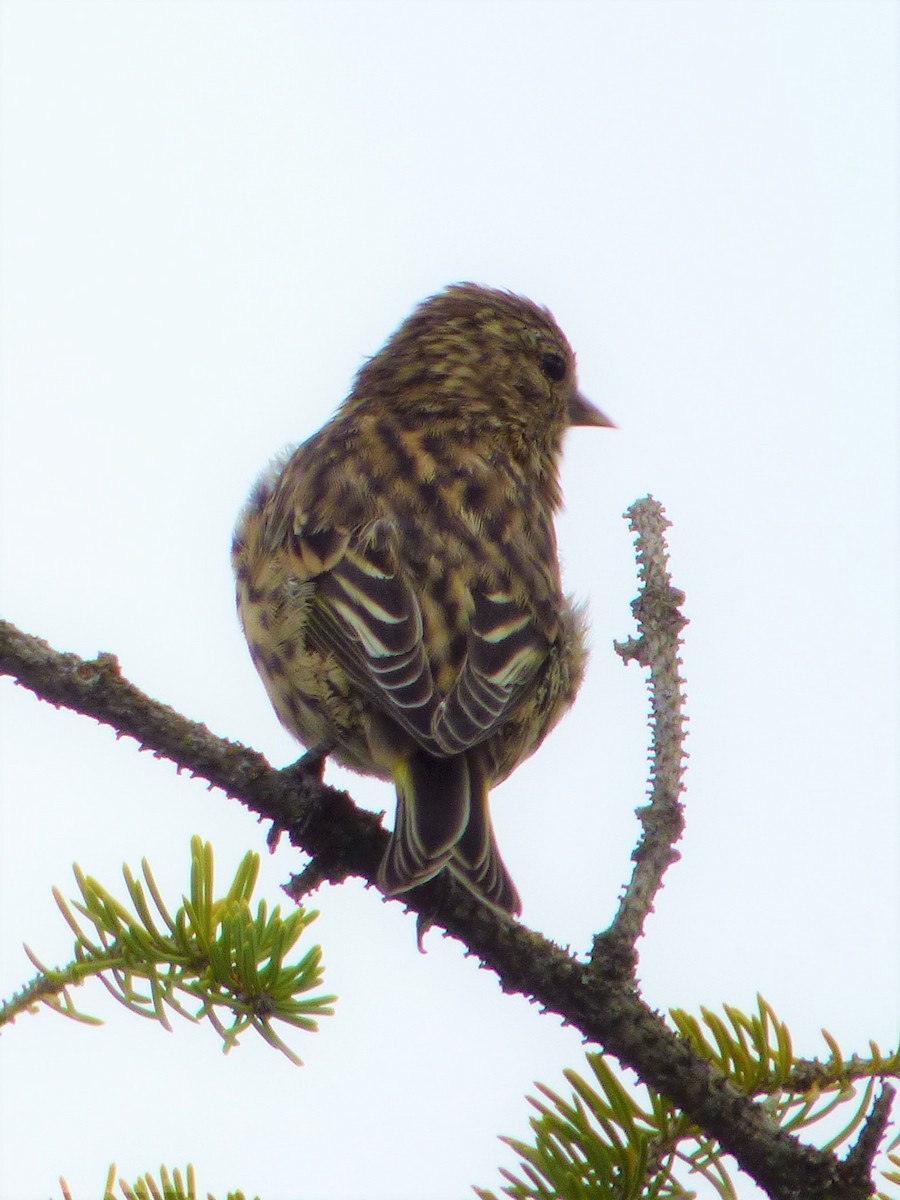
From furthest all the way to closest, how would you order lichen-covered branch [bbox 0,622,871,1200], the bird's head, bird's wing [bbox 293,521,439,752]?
1. the bird's head
2. bird's wing [bbox 293,521,439,752]
3. lichen-covered branch [bbox 0,622,871,1200]

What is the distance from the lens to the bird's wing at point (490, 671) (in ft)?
11.5

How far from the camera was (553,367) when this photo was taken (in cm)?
583

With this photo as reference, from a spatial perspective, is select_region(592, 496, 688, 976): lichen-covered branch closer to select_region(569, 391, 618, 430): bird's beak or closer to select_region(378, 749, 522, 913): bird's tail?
select_region(378, 749, 522, 913): bird's tail

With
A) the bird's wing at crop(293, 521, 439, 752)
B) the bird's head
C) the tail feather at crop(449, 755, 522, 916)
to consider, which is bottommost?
the tail feather at crop(449, 755, 522, 916)

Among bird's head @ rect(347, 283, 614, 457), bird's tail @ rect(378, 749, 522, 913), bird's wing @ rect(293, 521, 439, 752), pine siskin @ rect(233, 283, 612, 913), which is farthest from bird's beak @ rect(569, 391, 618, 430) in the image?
bird's tail @ rect(378, 749, 522, 913)

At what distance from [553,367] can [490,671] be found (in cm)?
236

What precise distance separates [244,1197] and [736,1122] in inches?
29.7

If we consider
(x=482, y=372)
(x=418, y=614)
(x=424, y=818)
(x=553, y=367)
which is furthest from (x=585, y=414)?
(x=424, y=818)

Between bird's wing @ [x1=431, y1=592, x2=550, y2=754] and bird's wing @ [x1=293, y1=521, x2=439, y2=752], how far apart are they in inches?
2.0

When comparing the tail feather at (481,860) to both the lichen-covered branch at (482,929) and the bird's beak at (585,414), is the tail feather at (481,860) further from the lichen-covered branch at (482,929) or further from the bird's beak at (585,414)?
the bird's beak at (585,414)

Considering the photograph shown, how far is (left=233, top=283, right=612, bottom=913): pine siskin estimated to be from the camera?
3.47 m

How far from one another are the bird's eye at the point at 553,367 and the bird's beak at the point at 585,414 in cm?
10

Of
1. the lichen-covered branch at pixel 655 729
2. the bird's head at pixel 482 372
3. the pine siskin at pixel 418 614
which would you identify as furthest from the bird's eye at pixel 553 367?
the lichen-covered branch at pixel 655 729

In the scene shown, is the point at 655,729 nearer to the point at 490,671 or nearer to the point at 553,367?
the point at 490,671
